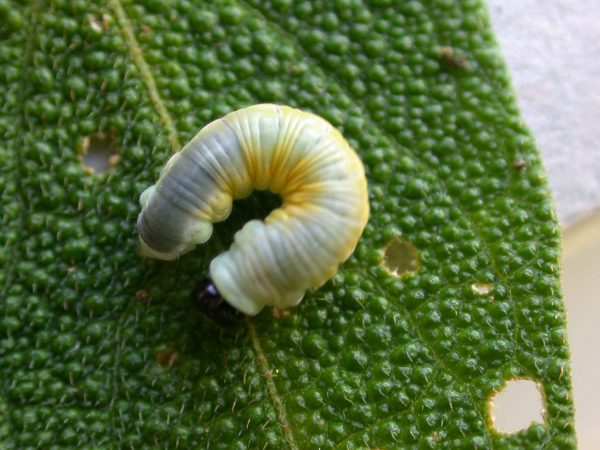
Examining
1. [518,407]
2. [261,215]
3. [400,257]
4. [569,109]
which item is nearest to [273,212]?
[261,215]

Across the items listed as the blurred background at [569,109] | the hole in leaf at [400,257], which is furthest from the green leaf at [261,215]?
the blurred background at [569,109]

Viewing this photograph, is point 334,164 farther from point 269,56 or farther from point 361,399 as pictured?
point 361,399

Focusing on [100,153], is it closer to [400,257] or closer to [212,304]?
[212,304]

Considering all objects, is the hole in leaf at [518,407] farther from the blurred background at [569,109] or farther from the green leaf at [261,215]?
the green leaf at [261,215]

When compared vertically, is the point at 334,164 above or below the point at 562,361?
above

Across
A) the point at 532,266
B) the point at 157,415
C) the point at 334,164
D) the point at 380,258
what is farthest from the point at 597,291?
the point at 157,415

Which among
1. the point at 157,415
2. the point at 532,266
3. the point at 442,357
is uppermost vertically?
the point at 532,266
